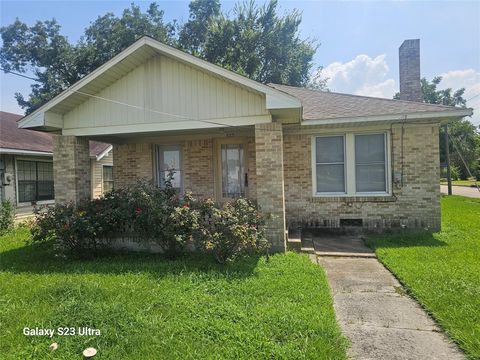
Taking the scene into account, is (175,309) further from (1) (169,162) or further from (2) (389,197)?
(1) (169,162)

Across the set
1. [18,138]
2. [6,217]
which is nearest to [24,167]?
[18,138]

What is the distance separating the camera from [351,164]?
28.1ft

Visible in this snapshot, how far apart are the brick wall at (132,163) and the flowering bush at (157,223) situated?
3.27 metres

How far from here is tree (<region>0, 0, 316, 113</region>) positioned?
23875 mm

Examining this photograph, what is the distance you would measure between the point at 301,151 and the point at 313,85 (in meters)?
22.0

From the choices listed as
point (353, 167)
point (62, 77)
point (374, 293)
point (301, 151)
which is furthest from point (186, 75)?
point (62, 77)

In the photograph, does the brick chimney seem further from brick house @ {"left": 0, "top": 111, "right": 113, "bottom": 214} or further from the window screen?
brick house @ {"left": 0, "top": 111, "right": 113, "bottom": 214}

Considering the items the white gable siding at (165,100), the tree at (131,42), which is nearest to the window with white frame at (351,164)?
the white gable siding at (165,100)

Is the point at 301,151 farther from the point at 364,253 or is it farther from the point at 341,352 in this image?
the point at 341,352

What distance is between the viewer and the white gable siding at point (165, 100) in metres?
6.61

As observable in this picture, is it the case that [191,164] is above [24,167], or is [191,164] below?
below

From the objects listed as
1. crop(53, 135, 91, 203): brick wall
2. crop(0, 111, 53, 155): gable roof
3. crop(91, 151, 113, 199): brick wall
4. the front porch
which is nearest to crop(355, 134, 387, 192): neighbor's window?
the front porch

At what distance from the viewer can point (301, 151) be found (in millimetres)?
8812

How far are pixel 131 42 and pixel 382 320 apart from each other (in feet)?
85.7
